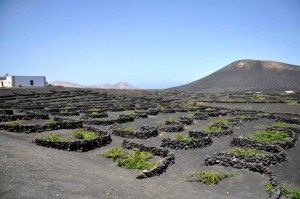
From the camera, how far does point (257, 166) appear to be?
1134 inches

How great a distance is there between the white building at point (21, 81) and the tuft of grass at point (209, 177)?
116 meters

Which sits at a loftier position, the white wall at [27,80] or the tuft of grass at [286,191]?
the white wall at [27,80]

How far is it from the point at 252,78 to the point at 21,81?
103903 millimetres

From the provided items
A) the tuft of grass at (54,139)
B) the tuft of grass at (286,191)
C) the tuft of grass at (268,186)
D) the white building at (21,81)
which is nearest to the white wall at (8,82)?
the white building at (21,81)

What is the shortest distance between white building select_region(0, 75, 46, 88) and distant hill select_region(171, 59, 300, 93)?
2770 inches

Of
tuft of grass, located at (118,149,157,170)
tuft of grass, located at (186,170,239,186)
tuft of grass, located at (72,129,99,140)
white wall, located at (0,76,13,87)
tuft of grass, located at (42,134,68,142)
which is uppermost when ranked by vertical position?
white wall, located at (0,76,13,87)

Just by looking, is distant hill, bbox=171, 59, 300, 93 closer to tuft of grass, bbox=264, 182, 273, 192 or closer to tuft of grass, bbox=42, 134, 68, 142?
tuft of grass, bbox=42, 134, 68, 142

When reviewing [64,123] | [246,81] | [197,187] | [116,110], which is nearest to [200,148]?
[197,187]

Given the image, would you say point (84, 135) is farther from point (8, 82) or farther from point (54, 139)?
point (8, 82)

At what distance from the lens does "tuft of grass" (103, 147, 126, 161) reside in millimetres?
32656

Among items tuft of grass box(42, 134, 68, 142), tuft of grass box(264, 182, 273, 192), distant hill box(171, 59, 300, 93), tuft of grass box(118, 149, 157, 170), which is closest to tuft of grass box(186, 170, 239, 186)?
tuft of grass box(264, 182, 273, 192)

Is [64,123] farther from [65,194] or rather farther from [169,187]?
[65,194]

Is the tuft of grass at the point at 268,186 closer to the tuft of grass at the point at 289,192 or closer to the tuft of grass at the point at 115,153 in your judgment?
the tuft of grass at the point at 289,192

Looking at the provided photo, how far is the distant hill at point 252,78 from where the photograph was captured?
514 ft
